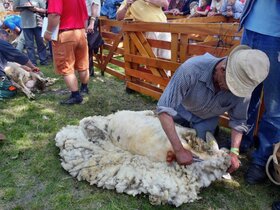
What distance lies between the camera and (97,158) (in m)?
3.10

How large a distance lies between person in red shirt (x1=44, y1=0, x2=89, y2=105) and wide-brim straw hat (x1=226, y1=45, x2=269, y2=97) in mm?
2930

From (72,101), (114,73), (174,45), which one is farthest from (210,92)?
(114,73)

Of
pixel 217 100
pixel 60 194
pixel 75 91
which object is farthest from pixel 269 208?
pixel 75 91

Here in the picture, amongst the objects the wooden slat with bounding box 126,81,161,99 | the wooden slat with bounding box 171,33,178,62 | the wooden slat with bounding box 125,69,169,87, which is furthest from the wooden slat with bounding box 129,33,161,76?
the wooden slat with bounding box 171,33,178,62

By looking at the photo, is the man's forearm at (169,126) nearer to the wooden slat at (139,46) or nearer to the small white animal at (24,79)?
the wooden slat at (139,46)

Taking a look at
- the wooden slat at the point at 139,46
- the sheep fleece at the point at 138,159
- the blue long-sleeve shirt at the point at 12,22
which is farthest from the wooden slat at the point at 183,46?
the blue long-sleeve shirt at the point at 12,22

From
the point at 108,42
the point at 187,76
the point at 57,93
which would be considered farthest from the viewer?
the point at 108,42

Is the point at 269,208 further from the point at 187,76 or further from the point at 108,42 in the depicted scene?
the point at 108,42

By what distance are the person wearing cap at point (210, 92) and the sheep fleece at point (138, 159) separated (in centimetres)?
19

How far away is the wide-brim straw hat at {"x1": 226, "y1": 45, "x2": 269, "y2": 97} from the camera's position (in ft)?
7.58

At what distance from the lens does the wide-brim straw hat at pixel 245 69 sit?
2311 mm

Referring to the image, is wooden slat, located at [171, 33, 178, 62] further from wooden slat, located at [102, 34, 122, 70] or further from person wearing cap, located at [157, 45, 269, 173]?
wooden slat, located at [102, 34, 122, 70]

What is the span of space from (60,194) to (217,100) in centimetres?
165

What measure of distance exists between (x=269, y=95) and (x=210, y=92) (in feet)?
1.72
